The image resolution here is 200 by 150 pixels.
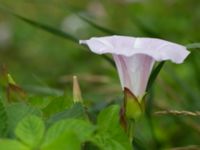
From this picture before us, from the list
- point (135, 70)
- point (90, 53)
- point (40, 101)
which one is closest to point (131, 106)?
point (135, 70)

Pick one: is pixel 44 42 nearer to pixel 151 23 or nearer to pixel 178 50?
pixel 151 23

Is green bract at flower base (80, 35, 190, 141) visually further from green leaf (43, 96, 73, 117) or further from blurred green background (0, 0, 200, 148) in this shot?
blurred green background (0, 0, 200, 148)

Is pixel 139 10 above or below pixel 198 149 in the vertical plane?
above

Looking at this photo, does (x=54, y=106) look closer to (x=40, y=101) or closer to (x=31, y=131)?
(x=40, y=101)

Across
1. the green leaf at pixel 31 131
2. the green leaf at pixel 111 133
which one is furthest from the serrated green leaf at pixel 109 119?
the green leaf at pixel 31 131

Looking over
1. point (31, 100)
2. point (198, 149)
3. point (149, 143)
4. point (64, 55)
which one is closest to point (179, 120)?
point (149, 143)

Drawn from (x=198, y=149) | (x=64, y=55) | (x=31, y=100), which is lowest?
(x=198, y=149)

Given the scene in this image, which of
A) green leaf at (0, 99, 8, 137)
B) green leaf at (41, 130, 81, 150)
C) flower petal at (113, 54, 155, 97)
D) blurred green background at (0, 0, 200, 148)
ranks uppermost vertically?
blurred green background at (0, 0, 200, 148)

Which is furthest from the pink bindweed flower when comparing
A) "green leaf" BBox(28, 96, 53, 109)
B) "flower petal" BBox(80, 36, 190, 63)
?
"green leaf" BBox(28, 96, 53, 109)
